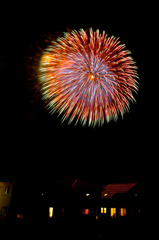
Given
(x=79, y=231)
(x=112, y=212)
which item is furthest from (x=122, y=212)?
(x=79, y=231)

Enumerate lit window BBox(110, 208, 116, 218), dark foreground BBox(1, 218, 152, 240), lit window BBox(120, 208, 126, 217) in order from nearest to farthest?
dark foreground BBox(1, 218, 152, 240), lit window BBox(120, 208, 126, 217), lit window BBox(110, 208, 116, 218)

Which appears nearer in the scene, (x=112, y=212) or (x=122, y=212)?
(x=122, y=212)

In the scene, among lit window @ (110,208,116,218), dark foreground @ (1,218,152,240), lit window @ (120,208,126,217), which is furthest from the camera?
lit window @ (110,208,116,218)

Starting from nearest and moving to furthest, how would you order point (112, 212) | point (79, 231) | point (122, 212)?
point (79, 231)
point (122, 212)
point (112, 212)

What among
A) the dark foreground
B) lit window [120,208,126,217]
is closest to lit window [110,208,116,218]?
lit window [120,208,126,217]

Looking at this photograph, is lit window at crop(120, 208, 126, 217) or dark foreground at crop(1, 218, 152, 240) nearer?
dark foreground at crop(1, 218, 152, 240)

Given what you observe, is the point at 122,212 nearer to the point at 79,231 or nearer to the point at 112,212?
the point at 112,212

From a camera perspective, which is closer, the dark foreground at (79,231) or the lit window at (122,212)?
the dark foreground at (79,231)

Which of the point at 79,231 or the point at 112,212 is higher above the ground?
the point at 112,212

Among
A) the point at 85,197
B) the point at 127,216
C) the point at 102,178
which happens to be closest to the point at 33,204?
the point at 85,197

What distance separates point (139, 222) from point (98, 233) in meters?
4.66

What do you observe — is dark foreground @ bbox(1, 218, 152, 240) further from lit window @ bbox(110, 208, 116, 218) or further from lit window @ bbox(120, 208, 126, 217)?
lit window @ bbox(110, 208, 116, 218)

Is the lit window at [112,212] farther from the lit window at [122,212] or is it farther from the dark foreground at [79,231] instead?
the dark foreground at [79,231]

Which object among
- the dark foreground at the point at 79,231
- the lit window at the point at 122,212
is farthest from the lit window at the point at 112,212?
the dark foreground at the point at 79,231
